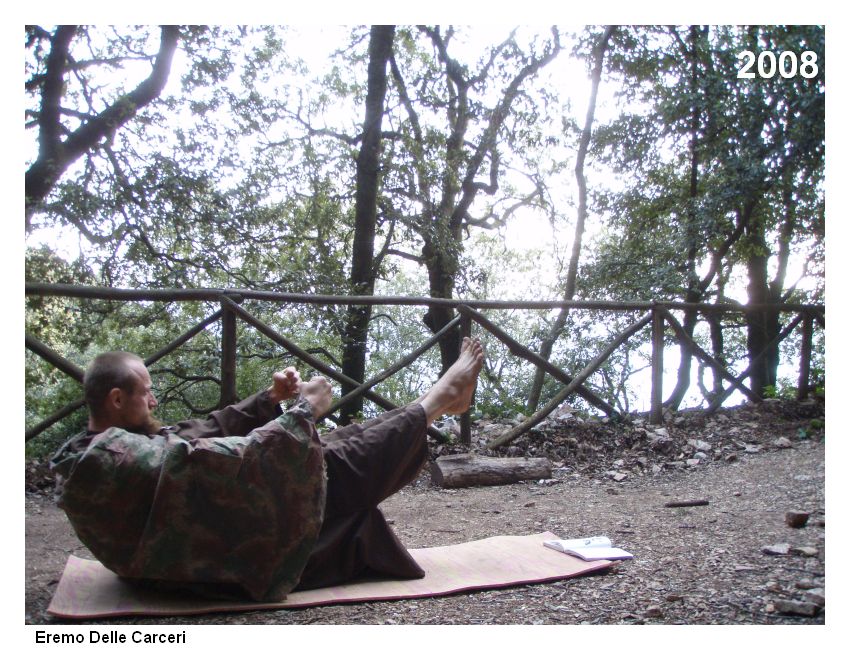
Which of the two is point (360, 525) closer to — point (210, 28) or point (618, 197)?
point (210, 28)

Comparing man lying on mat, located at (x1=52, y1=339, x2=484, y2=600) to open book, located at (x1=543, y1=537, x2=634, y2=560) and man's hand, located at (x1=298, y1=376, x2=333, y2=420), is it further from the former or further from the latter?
open book, located at (x1=543, y1=537, x2=634, y2=560)

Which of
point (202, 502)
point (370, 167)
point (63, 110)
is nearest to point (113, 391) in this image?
point (202, 502)

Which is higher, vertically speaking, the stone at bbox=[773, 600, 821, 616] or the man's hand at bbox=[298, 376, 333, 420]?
the man's hand at bbox=[298, 376, 333, 420]

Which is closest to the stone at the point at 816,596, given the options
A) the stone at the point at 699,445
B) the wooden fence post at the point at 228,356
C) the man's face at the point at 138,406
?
the man's face at the point at 138,406

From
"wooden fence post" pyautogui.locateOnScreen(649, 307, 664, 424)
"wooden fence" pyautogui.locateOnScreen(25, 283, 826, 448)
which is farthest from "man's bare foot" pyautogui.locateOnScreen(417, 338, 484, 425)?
"wooden fence post" pyautogui.locateOnScreen(649, 307, 664, 424)

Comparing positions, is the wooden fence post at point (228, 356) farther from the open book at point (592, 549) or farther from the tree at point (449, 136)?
the tree at point (449, 136)

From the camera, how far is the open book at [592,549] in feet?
6.07

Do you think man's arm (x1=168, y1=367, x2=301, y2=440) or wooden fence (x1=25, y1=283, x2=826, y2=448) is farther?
wooden fence (x1=25, y1=283, x2=826, y2=448)

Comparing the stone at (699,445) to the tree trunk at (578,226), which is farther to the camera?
the tree trunk at (578,226)

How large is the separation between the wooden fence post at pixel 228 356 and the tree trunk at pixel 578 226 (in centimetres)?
177

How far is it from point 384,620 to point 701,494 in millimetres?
1650

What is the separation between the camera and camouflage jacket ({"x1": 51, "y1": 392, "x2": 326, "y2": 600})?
1367 millimetres

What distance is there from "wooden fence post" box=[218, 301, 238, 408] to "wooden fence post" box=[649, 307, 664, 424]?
7.31 feet
